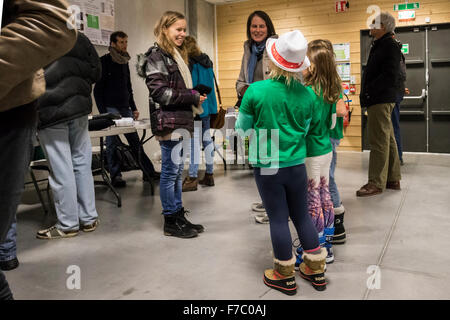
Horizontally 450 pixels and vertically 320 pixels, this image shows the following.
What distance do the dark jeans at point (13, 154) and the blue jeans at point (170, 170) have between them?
1702 millimetres

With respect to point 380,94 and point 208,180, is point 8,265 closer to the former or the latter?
point 208,180

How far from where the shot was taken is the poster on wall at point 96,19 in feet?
17.7

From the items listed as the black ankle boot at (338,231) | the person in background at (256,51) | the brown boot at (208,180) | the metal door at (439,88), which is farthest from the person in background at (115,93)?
the metal door at (439,88)

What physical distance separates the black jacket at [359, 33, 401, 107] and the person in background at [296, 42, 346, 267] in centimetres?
181

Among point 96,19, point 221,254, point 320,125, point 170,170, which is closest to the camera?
point 320,125

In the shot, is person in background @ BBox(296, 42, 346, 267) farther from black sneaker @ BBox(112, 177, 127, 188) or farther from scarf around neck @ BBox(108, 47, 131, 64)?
scarf around neck @ BBox(108, 47, 131, 64)

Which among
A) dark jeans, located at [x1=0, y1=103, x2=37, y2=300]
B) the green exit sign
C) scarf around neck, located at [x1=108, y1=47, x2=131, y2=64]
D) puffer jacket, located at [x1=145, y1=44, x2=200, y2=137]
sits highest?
the green exit sign

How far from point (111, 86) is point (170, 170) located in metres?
2.37

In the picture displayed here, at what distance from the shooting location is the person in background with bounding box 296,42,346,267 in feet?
7.22

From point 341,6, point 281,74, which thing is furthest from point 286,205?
point 341,6

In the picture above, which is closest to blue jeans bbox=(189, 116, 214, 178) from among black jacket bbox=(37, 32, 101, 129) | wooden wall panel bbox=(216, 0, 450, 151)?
black jacket bbox=(37, 32, 101, 129)

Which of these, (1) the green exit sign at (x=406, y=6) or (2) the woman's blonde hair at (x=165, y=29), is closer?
(2) the woman's blonde hair at (x=165, y=29)

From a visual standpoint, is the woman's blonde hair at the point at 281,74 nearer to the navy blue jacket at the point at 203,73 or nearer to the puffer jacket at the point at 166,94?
the puffer jacket at the point at 166,94

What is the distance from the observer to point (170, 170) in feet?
9.32
